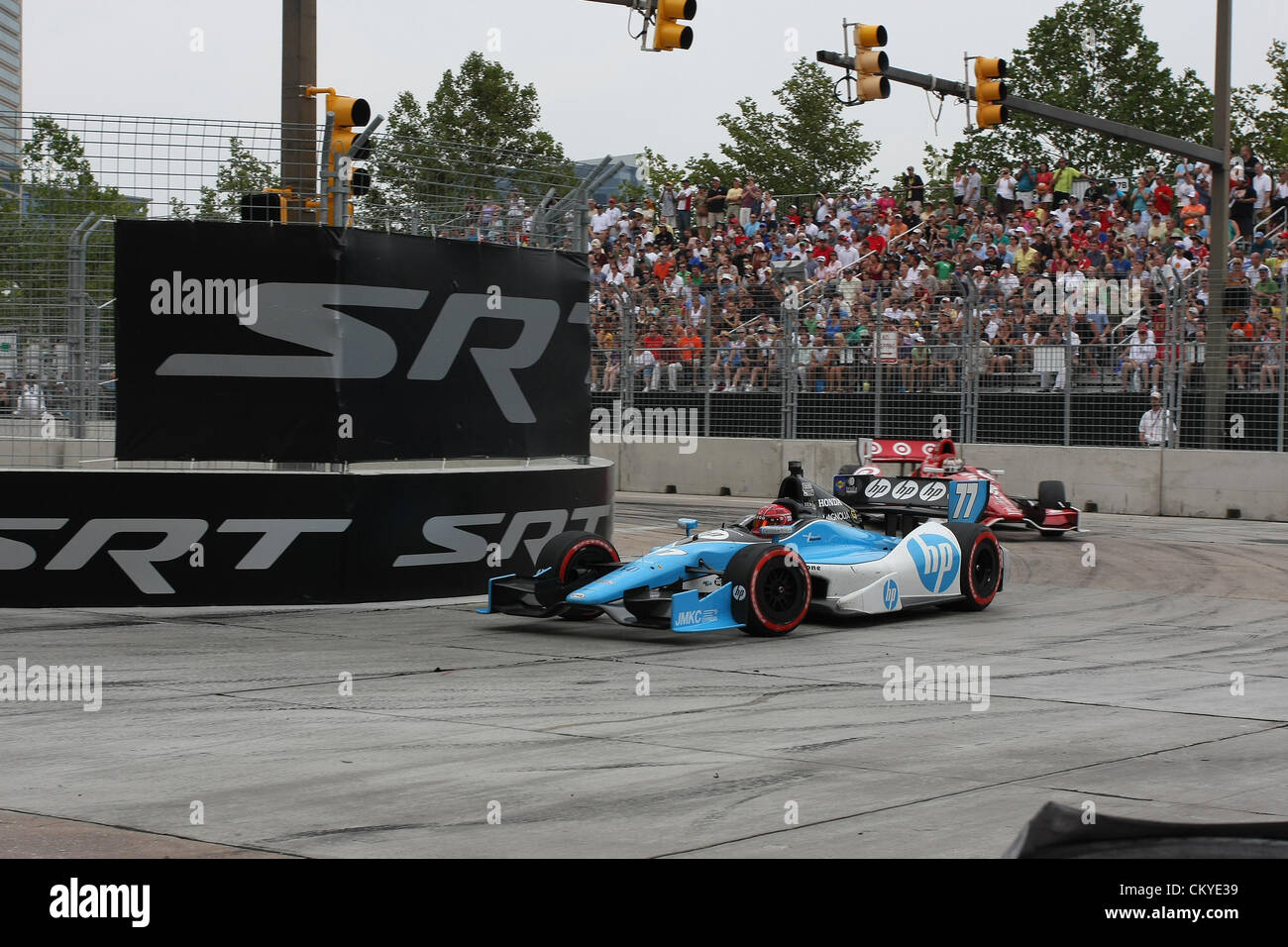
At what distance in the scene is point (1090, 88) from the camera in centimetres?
5697

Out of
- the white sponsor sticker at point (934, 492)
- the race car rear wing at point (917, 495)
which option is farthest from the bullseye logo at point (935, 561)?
the white sponsor sticker at point (934, 492)

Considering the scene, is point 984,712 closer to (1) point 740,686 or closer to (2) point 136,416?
(1) point 740,686

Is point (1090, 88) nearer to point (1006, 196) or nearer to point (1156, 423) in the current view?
point (1006, 196)

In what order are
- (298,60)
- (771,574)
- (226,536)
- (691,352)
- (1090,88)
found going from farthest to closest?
(1090,88), (691,352), (298,60), (226,536), (771,574)

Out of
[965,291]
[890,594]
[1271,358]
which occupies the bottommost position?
[890,594]

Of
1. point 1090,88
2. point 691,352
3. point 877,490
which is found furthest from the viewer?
point 1090,88

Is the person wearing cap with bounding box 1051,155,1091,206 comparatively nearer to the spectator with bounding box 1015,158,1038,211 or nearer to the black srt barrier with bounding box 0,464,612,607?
the spectator with bounding box 1015,158,1038,211

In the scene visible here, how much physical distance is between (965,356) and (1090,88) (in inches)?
1503

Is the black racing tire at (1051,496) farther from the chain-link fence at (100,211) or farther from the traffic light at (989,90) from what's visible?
the chain-link fence at (100,211)

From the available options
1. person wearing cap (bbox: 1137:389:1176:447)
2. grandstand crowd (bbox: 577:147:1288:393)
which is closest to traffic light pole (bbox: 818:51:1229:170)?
grandstand crowd (bbox: 577:147:1288:393)

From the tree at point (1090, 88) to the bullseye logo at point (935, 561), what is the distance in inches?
1748

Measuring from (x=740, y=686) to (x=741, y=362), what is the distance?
55.5 feet

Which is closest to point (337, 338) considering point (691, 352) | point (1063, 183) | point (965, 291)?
point (965, 291)

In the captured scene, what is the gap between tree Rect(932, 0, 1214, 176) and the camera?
54469mm
